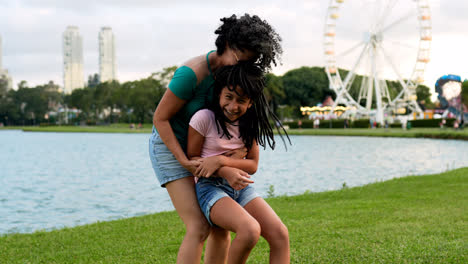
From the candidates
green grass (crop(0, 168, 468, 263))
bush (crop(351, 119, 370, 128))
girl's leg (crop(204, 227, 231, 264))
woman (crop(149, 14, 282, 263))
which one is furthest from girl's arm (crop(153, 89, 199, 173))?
bush (crop(351, 119, 370, 128))

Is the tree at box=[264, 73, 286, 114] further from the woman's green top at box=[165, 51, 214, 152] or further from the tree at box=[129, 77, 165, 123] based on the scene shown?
the woman's green top at box=[165, 51, 214, 152]

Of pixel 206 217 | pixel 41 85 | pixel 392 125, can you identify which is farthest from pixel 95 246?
pixel 41 85

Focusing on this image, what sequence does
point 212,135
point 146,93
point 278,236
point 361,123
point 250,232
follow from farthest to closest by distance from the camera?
point 146,93
point 361,123
point 212,135
point 278,236
point 250,232

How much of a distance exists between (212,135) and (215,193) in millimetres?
328

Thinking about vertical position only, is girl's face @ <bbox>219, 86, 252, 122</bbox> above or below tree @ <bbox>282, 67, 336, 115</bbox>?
below

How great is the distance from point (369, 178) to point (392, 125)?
131 feet

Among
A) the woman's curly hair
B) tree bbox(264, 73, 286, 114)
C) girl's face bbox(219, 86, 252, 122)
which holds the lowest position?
girl's face bbox(219, 86, 252, 122)

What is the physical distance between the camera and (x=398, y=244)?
4.70 m

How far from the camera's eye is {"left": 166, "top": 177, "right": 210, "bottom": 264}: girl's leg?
2.86 metres

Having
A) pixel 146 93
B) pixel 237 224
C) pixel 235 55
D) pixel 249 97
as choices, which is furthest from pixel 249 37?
pixel 146 93

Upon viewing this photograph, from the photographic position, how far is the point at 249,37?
276 centimetres

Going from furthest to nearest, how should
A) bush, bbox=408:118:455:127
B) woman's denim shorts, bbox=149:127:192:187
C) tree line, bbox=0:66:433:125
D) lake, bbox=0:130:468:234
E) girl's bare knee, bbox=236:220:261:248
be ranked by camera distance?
tree line, bbox=0:66:433:125
bush, bbox=408:118:455:127
lake, bbox=0:130:468:234
woman's denim shorts, bbox=149:127:192:187
girl's bare knee, bbox=236:220:261:248

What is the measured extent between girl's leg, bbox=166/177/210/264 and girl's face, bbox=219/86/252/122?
18.0 inches

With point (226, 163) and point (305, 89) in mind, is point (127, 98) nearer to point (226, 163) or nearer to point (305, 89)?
point (305, 89)
